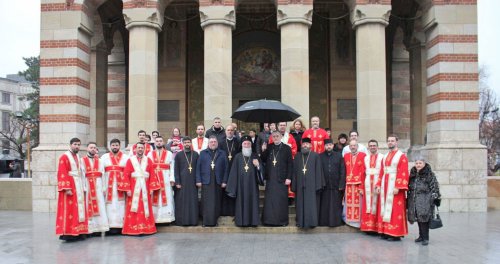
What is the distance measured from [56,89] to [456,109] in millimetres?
13110

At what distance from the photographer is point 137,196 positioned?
11.2 m

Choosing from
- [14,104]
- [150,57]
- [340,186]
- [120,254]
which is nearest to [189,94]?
[150,57]

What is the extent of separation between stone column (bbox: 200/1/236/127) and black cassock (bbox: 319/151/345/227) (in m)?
5.37

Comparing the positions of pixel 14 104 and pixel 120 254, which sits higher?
pixel 14 104

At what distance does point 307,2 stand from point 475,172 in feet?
25.0

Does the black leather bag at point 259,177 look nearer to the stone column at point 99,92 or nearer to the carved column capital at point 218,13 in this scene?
the carved column capital at point 218,13

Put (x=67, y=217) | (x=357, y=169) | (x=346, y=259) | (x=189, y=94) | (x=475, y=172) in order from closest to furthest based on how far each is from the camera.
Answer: (x=346, y=259) → (x=67, y=217) → (x=357, y=169) → (x=475, y=172) → (x=189, y=94)

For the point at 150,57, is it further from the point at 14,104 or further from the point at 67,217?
the point at 14,104

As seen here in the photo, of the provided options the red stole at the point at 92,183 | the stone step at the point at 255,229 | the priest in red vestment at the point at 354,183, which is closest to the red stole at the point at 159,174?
the stone step at the point at 255,229

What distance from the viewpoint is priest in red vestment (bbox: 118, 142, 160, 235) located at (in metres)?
11.1

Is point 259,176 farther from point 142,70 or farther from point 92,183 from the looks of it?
point 142,70

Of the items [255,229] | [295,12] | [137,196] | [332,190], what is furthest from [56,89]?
[332,190]

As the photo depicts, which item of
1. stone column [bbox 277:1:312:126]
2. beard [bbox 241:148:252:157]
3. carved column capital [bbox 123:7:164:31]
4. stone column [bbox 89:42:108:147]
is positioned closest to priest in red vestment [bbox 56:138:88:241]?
beard [bbox 241:148:252:157]

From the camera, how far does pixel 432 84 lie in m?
16.5
